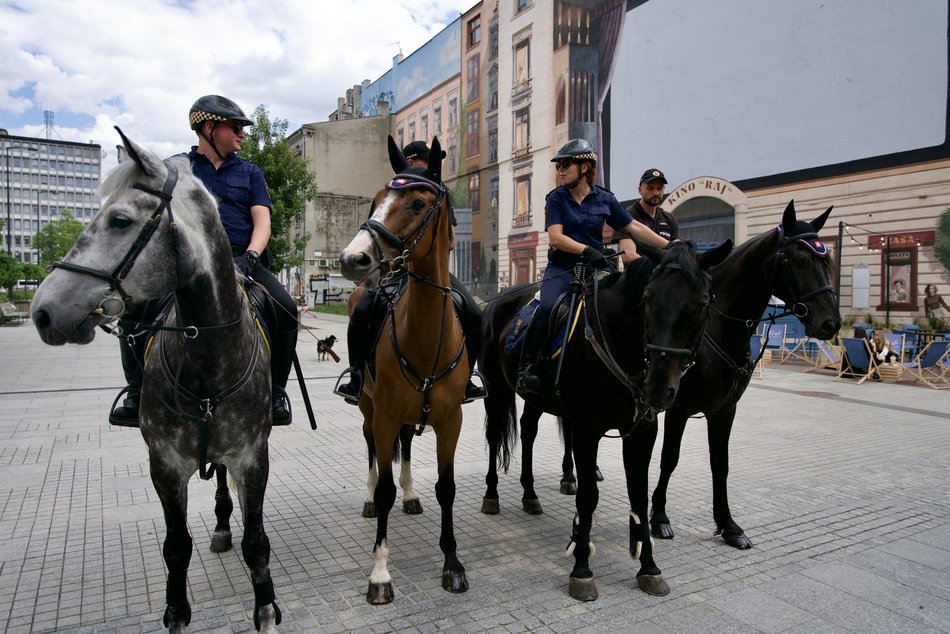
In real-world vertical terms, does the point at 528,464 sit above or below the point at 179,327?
below

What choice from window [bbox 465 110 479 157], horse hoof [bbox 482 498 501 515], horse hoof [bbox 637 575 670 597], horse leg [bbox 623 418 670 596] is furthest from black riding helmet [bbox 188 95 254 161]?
window [bbox 465 110 479 157]

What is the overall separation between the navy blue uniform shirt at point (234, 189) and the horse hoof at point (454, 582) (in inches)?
96.8

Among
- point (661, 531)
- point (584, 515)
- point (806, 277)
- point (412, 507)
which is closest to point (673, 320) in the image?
point (584, 515)

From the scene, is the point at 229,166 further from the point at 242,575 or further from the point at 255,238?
the point at 242,575

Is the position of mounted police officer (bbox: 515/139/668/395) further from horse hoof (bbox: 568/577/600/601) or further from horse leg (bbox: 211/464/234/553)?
horse leg (bbox: 211/464/234/553)

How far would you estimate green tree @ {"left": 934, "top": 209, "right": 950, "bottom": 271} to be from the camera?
46.8 feet

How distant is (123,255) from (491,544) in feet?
10.7

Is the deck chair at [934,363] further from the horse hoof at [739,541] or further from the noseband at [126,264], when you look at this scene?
the noseband at [126,264]

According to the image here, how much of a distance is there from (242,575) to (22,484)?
10.2ft

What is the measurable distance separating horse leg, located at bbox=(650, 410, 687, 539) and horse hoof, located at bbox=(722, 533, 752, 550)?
0.41 m

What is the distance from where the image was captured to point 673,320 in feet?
11.2

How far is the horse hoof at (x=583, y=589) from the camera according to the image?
3.64 m

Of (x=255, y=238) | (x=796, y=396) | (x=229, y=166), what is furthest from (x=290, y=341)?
(x=796, y=396)

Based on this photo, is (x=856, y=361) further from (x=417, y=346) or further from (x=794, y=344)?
(x=417, y=346)
